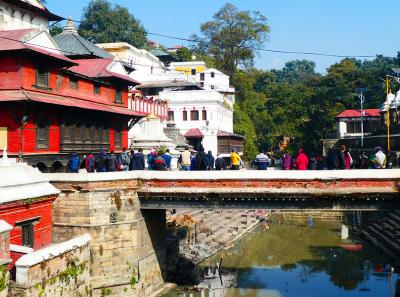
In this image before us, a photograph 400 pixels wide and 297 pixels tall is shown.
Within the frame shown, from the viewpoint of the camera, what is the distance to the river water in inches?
891

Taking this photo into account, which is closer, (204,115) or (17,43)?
(17,43)

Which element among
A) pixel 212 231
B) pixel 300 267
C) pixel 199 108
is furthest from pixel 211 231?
pixel 199 108

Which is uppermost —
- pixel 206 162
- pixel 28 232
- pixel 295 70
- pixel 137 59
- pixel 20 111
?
pixel 295 70

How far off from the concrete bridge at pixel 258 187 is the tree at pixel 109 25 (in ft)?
219

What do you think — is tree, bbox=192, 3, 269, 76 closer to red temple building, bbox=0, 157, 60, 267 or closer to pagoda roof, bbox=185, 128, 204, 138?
pagoda roof, bbox=185, 128, 204, 138

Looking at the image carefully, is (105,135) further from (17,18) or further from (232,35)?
(232,35)

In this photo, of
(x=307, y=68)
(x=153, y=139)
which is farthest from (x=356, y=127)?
(x=307, y=68)

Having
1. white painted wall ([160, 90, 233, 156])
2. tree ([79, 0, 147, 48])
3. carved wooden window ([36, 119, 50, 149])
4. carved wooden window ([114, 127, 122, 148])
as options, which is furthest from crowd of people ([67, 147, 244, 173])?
Result: tree ([79, 0, 147, 48])

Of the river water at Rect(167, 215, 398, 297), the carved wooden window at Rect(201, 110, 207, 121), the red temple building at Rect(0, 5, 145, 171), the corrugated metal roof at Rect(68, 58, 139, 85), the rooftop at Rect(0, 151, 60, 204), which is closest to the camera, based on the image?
the rooftop at Rect(0, 151, 60, 204)

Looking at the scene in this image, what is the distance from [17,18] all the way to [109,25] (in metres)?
50.4

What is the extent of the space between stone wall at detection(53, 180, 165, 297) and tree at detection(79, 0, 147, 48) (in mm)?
66682

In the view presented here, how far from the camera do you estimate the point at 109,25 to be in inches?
3253

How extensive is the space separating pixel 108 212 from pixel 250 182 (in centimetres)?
550

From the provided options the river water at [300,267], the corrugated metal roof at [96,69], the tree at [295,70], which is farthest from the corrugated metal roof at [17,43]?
the tree at [295,70]
